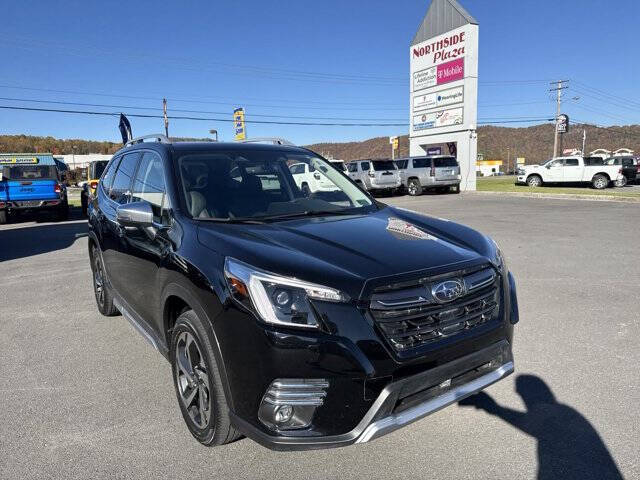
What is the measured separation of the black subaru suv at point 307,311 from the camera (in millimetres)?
2125

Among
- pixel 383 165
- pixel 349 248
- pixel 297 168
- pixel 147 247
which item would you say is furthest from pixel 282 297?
pixel 383 165

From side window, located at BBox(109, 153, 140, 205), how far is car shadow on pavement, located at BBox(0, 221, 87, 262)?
586 centimetres

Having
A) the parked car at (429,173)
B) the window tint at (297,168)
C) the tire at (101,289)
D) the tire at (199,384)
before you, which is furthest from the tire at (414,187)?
the tire at (199,384)

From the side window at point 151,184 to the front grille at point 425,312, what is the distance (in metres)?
1.70

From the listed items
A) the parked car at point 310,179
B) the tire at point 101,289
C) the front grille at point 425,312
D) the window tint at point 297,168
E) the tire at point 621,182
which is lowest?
the tire at point 621,182

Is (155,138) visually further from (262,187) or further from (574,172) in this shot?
(574,172)

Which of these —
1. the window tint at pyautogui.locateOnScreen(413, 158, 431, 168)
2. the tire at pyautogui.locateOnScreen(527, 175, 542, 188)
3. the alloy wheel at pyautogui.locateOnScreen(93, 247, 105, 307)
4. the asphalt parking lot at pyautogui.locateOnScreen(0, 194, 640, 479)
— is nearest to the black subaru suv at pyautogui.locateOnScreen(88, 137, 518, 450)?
the asphalt parking lot at pyautogui.locateOnScreen(0, 194, 640, 479)

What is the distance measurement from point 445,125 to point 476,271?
26.1 meters

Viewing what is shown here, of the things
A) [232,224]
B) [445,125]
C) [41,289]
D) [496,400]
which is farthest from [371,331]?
[445,125]

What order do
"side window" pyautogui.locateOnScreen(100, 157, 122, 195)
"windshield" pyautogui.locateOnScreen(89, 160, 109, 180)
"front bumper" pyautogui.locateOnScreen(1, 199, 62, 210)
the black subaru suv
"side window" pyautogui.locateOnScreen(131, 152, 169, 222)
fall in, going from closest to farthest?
the black subaru suv → "side window" pyautogui.locateOnScreen(131, 152, 169, 222) → "side window" pyautogui.locateOnScreen(100, 157, 122, 195) → "front bumper" pyautogui.locateOnScreen(1, 199, 62, 210) → "windshield" pyautogui.locateOnScreen(89, 160, 109, 180)

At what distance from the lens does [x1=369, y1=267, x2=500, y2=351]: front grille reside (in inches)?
86.4

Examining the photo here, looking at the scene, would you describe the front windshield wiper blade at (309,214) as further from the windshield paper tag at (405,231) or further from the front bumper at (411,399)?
the front bumper at (411,399)

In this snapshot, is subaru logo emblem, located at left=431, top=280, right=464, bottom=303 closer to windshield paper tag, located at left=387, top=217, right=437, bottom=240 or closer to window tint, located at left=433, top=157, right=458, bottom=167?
windshield paper tag, located at left=387, top=217, right=437, bottom=240

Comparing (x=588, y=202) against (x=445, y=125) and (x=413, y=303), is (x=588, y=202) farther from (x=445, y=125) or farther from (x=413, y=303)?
(x=413, y=303)
